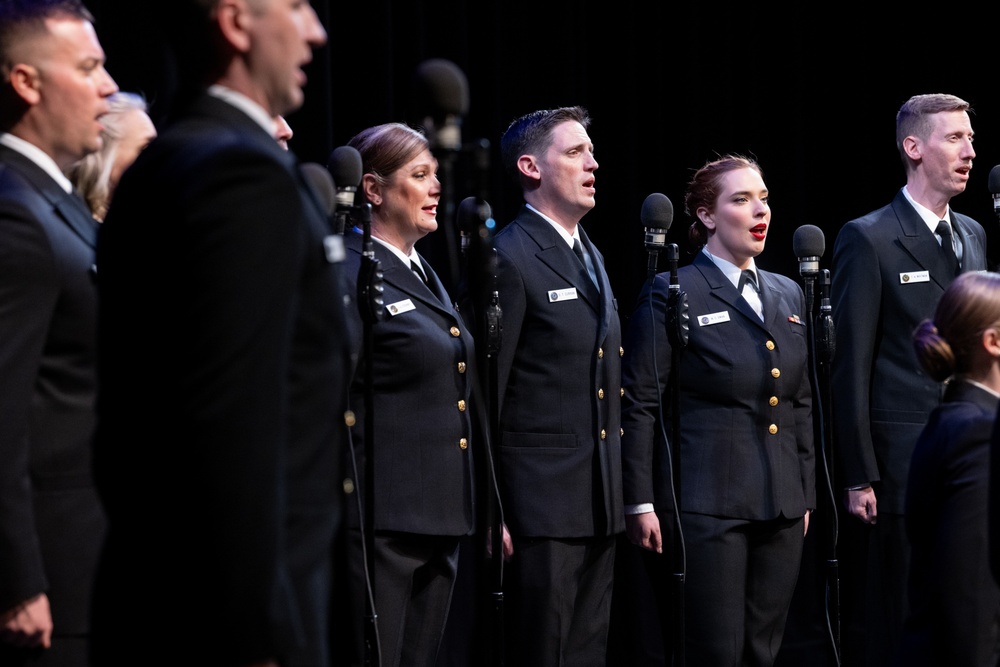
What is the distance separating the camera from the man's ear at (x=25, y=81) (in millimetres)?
2191

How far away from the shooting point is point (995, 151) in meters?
5.62

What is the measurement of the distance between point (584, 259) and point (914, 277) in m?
1.12

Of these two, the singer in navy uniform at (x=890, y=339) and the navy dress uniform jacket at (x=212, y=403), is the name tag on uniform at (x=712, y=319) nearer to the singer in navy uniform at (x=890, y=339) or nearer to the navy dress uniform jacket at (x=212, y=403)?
the singer in navy uniform at (x=890, y=339)

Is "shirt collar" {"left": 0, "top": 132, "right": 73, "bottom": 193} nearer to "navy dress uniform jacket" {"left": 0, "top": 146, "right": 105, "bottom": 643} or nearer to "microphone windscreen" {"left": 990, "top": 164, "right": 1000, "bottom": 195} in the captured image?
"navy dress uniform jacket" {"left": 0, "top": 146, "right": 105, "bottom": 643}

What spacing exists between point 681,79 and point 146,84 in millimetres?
2462

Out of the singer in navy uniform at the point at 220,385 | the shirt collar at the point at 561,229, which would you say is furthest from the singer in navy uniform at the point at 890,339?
the singer in navy uniform at the point at 220,385

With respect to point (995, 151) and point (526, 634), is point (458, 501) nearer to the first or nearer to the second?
point (526, 634)

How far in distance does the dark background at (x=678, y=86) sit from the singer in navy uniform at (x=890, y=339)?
121 centimetres

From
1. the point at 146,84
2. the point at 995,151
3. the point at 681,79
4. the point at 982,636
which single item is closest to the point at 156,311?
the point at 982,636

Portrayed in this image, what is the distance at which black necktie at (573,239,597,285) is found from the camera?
369 cm

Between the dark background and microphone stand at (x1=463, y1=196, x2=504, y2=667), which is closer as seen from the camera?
microphone stand at (x1=463, y1=196, x2=504, y2=667)

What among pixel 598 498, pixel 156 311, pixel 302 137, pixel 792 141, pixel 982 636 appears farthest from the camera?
pixel 792 141

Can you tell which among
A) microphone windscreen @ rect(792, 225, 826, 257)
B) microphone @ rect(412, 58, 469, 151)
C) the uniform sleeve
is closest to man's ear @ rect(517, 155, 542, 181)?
microphone windscreen @ rect(792, 225, 826, 257)

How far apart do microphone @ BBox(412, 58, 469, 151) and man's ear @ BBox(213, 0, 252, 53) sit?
48 centimetres
